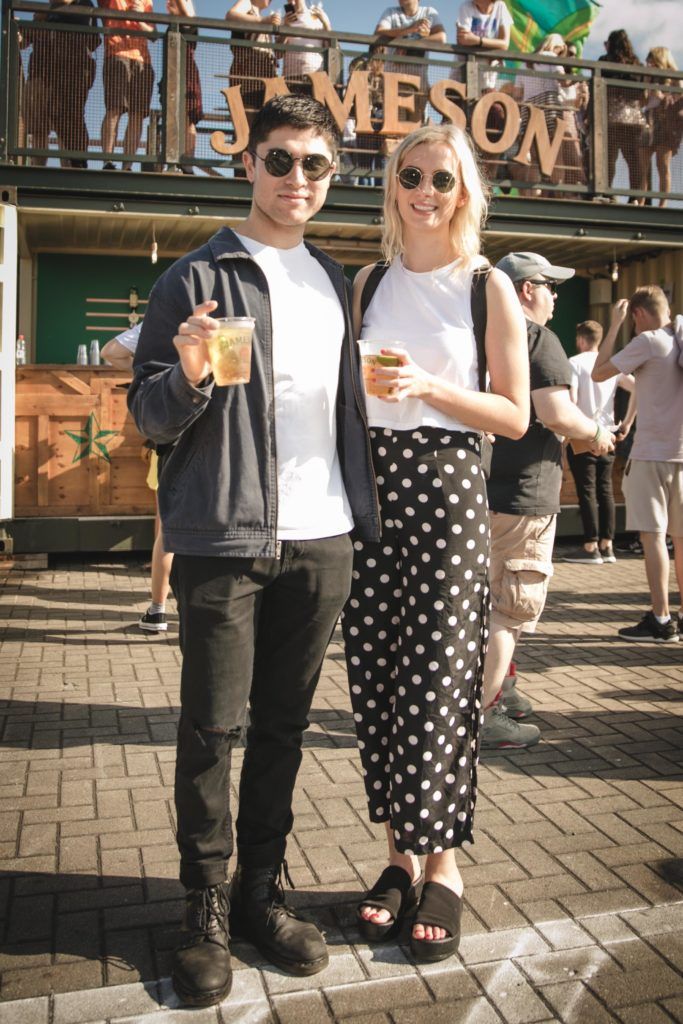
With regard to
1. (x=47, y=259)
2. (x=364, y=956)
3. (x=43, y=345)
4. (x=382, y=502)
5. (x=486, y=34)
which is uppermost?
(x=486, y=34)

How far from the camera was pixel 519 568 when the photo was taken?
4176 mm

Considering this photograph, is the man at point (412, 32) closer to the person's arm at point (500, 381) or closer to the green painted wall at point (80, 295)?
the green painted wall at point (80, 295)

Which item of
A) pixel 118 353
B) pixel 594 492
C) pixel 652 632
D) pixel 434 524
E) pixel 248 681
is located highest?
pixel 118 353

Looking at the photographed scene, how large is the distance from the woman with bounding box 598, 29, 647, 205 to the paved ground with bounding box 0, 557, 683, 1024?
28.2 ft

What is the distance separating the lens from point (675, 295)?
13148 millimetres

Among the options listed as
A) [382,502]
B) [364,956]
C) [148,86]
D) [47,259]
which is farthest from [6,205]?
[364,956]

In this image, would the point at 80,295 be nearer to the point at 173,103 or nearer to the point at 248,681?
A: the point at 173,103

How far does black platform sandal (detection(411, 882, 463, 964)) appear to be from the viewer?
8.45 feet

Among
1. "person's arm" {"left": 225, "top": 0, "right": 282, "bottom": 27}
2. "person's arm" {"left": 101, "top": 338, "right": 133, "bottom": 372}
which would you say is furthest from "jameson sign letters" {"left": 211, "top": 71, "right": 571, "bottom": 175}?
"person's arm" {"left": 101, "top": 338, "right": 133, "bottom": 372}

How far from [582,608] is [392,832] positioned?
5074 millimetres

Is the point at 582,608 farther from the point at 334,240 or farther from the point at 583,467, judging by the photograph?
the point at 334,240

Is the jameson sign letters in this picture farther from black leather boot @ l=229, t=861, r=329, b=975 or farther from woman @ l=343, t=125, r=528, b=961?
black leather boot @ l=229, t=861, r=329, b=975

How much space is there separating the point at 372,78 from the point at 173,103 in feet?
7.67

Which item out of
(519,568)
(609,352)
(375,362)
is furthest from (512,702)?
(609,352)
